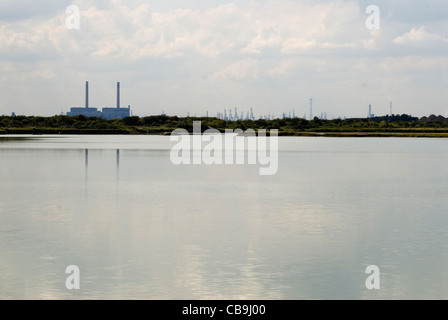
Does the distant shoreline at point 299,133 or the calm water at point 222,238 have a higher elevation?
the distant shoreline at point 299,133

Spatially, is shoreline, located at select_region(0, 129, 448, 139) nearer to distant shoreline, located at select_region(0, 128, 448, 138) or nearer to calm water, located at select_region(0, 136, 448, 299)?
distant shoreline, located at select_region(0, 128, 448, 138)

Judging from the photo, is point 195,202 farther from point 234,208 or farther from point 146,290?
point 146,290

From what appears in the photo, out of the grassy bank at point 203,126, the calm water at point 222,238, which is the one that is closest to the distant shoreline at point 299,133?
the grassy bank at point 203,126

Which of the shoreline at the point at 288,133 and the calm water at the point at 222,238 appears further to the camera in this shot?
the shoreline at the point at 288,133

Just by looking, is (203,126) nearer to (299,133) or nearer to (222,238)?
(299,133)

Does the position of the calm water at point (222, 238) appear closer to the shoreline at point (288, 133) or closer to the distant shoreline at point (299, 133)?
the distant shoreline at point (299, 133)

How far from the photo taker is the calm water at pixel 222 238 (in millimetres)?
12891

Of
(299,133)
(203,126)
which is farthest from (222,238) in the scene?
(203,126)

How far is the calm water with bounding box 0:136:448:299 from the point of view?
1289cm

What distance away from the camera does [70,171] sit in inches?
1598

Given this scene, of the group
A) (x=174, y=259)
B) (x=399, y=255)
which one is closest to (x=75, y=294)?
(x=174, y=259)

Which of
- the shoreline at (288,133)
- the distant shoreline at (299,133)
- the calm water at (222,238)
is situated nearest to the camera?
the calm water at (222,238)
